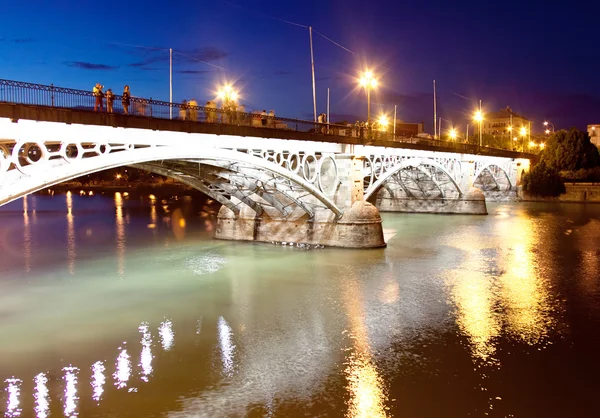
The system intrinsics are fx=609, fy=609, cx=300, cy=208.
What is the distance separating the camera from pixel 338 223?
2664 cm

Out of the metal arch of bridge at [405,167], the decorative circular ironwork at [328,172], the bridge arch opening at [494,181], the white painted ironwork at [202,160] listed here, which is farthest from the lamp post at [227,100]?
the bridge arch opening at [494,181]

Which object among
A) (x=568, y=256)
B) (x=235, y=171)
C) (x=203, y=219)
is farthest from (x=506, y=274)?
(x=203, y=219)

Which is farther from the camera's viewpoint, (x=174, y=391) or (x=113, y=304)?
(x=113, y=304)

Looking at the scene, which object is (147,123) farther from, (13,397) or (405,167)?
(405,167)

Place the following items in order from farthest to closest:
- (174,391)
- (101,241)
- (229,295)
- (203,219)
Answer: (203,219) < (101,241) < (229,295) < (174,391)

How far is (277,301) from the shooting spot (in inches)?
Answer: 677

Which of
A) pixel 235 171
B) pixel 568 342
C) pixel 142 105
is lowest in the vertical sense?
pixel 568 342

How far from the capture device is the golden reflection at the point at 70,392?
9.58 meters

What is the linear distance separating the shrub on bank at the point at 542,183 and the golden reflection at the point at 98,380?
199ft

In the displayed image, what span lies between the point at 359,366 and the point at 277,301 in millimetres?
5796

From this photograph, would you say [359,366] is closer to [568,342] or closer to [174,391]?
[174,391]

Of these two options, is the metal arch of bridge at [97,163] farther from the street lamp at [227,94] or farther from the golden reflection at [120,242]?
the golden reflection at [120,242]

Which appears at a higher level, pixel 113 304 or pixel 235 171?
pixel 235 171

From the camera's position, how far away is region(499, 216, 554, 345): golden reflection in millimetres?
14272
